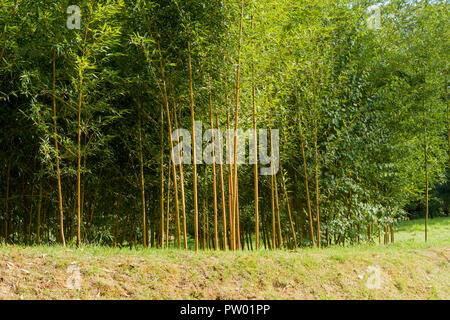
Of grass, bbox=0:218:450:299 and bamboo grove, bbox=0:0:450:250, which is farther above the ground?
bamboo grove, bbox=0:0:450:250

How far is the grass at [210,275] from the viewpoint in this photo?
3.34 m

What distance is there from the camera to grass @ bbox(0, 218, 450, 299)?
334 cm

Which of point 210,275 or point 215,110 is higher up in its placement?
point 215,110

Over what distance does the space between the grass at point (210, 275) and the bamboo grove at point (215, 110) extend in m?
0.73

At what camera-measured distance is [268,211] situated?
7.45m

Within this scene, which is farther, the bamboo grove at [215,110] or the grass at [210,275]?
the bamboo grove at [215,110]

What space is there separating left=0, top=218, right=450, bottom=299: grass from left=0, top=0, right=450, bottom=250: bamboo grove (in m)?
0.73

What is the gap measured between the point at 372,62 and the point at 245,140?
2799 mm

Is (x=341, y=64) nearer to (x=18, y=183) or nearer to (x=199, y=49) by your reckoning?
(x=199, y=49)

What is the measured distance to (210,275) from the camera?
385 cm

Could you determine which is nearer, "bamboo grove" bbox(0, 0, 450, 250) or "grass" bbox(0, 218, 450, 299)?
"grass" bbox(0, 218, 450, 299)

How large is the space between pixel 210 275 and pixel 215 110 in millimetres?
2229
